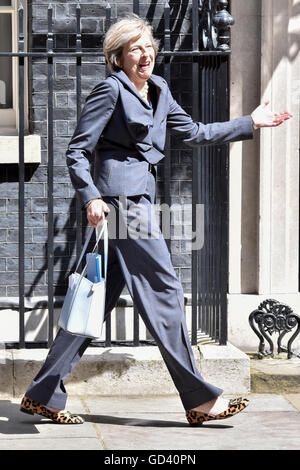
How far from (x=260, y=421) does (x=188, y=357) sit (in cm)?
56

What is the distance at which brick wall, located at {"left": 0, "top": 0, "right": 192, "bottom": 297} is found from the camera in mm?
6629

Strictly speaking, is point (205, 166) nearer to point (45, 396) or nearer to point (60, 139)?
point (60, 139)

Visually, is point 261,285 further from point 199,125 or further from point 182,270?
point 199,125

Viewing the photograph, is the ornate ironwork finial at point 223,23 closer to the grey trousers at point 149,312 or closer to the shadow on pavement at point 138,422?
the grey trousers at point 149,312

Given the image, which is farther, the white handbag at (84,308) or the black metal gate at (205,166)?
the black metal gate at (205,166)

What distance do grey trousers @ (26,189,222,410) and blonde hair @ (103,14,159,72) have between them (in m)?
0.72

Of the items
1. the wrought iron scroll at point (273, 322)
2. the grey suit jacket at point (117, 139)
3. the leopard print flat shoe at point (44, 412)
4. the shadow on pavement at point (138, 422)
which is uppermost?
the grey suit jacket at point (117, 139)

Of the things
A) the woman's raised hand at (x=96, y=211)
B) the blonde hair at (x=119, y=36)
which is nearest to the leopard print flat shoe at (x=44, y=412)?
the woman's raised hand at (x=96, y=211)

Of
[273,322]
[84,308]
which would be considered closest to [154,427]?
[84,308]

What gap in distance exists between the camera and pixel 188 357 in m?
4.85

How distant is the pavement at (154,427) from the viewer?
4.56m

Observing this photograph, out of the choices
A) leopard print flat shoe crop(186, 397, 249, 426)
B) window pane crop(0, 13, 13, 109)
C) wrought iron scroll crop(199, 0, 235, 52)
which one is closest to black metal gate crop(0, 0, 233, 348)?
wrought iron scroll crop(199, 0, 235, 52)

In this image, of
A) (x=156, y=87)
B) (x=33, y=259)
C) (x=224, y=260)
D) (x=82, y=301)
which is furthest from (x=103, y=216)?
(x=33, y=259)

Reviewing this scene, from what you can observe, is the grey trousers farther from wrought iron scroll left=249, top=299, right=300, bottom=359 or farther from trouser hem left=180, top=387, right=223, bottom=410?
wrought iron scroll left=249, top=299, right=300, bottom=359
